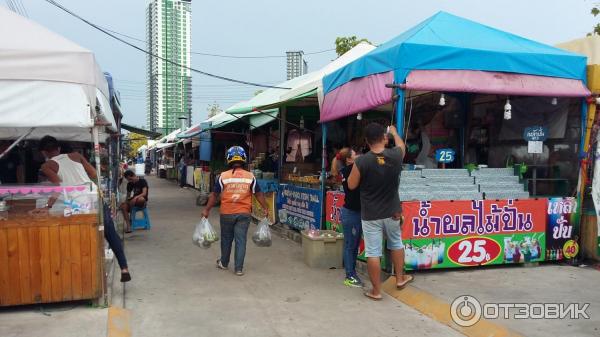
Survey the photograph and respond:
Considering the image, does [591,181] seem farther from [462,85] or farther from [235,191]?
[235,191]

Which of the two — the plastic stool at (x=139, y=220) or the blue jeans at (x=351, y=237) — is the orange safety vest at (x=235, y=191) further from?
the plastic stool at (x=139, y=220)

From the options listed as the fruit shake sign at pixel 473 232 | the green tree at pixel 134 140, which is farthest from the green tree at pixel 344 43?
the fruit shake sign at pixel 473 232

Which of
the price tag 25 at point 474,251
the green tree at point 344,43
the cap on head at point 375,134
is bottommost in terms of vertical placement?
the price tag 25 at point 474,251

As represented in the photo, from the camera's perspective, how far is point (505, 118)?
6609mm

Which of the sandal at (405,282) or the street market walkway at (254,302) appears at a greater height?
the sandal at (405,282)

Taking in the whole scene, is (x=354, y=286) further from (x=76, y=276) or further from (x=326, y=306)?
(x=76, y=276)

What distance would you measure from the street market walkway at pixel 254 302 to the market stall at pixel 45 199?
2.56 ft

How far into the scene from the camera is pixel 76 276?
4.77 meters

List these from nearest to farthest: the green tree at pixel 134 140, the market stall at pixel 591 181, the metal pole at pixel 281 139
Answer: the market stall at pixel 591 181 → the metal pole at pixel 281 139 → the green tree at pixel 134 140

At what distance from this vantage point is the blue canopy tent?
5.90m

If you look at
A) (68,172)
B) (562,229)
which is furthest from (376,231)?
(68,172)

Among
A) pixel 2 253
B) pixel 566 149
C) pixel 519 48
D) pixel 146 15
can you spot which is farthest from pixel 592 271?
pixel 146 15

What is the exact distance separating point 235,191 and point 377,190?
204 cm

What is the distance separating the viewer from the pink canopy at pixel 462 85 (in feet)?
19.4
